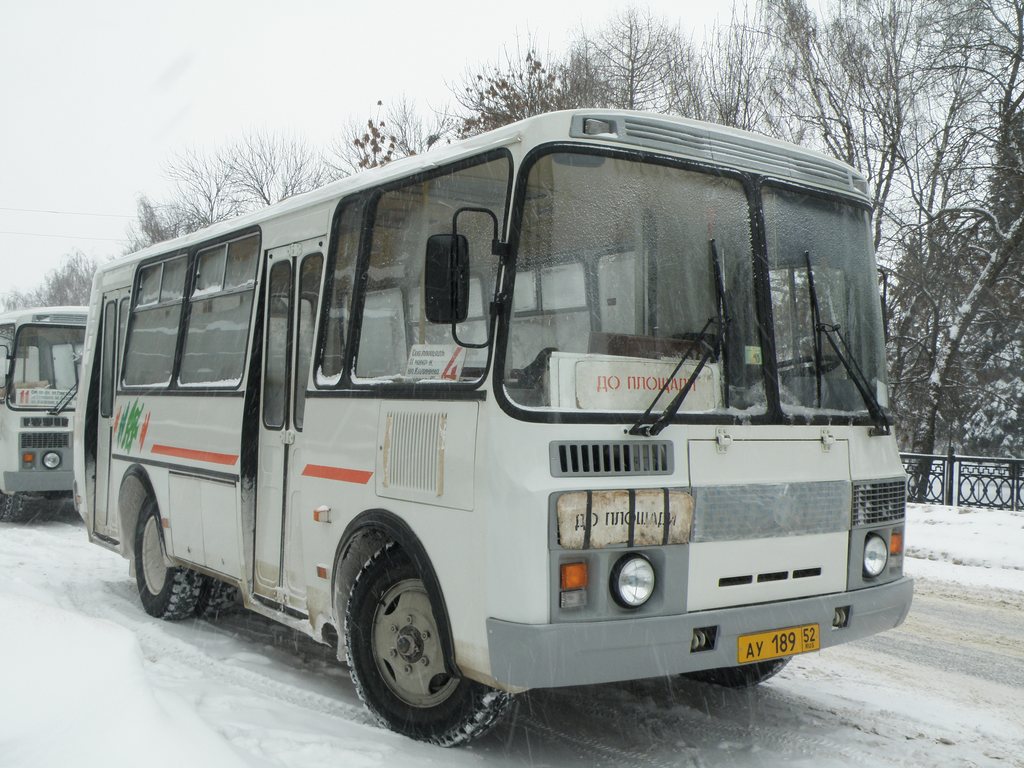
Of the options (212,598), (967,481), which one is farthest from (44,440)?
(967,481)

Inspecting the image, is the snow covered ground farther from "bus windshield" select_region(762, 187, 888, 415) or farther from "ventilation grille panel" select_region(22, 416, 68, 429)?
"ventilation grille panel" select_region(22, 416, 68, 429)

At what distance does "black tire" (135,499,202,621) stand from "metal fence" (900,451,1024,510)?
39.8 ft

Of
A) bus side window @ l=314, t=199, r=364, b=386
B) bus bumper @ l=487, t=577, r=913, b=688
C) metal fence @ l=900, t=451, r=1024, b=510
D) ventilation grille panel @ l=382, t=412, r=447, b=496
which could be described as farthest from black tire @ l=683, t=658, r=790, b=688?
metal fence @ l=900, t=451, r=1024, b=510

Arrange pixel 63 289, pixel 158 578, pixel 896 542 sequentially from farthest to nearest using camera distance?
pixel 63 289 → pixel 158 578 → pixel 896 542

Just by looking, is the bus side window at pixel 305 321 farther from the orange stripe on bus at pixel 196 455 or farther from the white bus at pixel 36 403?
the white bus at pixel 36 403

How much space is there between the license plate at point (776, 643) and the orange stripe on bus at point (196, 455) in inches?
138

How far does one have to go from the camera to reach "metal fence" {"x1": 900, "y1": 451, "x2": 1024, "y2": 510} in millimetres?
17359

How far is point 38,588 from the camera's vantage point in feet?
30.4

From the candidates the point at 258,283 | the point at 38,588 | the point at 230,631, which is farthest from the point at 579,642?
the point at 38,588

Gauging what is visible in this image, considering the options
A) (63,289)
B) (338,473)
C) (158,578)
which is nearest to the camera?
(338,473)

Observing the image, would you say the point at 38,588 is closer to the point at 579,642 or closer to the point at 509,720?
the point at 509,720

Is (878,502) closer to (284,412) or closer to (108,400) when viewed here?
(284,412)

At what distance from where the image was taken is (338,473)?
580cm

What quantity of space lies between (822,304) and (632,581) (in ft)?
5.90
